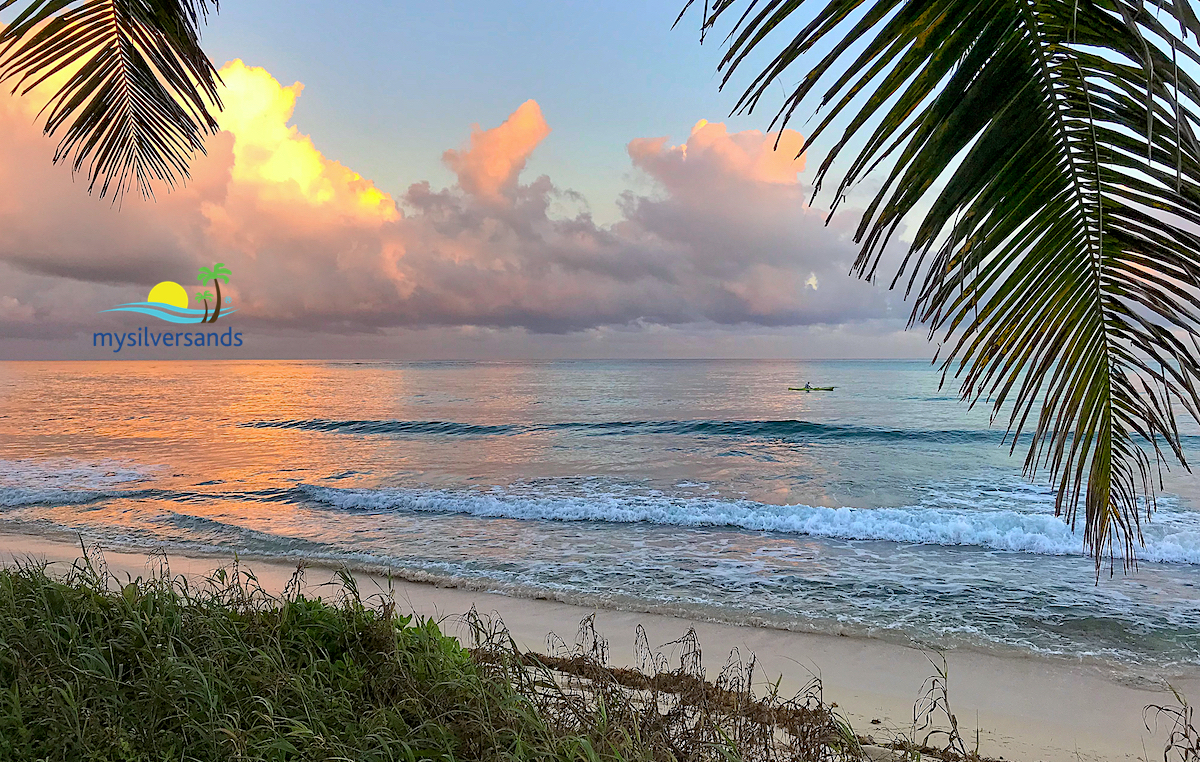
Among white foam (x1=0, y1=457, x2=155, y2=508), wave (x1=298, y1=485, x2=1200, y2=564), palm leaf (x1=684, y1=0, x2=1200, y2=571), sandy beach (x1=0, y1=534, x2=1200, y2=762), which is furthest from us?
white foam (x1=0, y1=457, x2=155, y2=508)

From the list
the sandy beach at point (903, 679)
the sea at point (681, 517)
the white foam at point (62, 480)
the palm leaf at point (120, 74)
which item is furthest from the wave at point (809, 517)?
the palm leaf at point (120, 74)

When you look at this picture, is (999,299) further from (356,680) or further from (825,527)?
(825,527)

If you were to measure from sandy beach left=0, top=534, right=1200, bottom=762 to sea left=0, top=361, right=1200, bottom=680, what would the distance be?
365mm

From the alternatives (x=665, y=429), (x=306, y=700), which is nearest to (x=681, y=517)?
(x=306, y=700)

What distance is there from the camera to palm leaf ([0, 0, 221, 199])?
2.98 m

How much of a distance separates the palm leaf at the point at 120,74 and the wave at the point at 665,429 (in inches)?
960

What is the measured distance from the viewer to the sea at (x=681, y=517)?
7.83 m

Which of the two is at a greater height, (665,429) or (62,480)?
(665,429)

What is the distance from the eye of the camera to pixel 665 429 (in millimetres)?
29984

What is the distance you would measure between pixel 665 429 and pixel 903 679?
2397cm

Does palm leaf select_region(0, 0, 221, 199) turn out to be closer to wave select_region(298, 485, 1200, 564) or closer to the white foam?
wave select_region(298, 485, 1200, 564)

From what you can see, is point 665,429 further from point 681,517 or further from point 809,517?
point 809,517

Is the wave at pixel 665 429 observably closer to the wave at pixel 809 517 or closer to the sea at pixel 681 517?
the sea at pixel 681 517

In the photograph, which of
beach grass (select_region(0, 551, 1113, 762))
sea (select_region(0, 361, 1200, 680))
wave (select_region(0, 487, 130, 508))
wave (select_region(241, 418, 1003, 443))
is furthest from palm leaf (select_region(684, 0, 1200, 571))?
wave (select_region(241, 418, 1003, 443))
